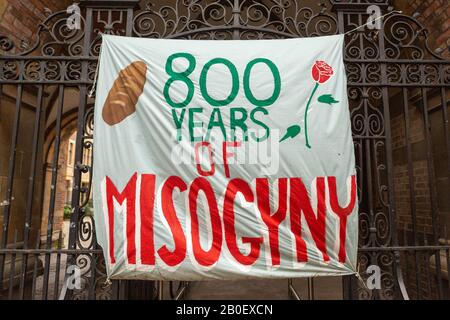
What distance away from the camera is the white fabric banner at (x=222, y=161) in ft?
9.08

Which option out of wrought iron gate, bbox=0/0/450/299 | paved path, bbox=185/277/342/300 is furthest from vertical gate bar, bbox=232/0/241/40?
paved path, bbox=185/277/342/300

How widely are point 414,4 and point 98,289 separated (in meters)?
4.69

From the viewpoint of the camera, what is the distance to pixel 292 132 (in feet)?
9.57

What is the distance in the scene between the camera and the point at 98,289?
3080mm

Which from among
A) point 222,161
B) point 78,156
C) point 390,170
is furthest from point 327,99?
point 78,156

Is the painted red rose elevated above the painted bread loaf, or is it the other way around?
the painted red rose

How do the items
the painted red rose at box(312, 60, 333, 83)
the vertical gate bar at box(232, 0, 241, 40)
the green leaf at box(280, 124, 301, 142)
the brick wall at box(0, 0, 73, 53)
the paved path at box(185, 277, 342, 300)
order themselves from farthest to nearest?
the paved path at box(185, 277, 342, 300), the brick wall at box(0, 0, 73, 53), the vertical gate bar at box(232, 0, 241, 40), the painted red rose at box(312, 60, 333, 83), the green leaf at box(280, 124, 301, 142)

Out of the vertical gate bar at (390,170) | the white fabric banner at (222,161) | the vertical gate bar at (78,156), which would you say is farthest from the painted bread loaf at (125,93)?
the vertical gate bar at (390,170)

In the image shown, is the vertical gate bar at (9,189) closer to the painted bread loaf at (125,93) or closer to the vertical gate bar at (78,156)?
the vertical gate bar at (78,156)

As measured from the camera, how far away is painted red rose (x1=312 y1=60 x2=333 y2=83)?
301 cm

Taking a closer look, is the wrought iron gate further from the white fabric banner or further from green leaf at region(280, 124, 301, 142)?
green leaf at region(280, 124, 301, 142)

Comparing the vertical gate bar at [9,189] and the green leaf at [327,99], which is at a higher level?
the green leaf at [327,99]

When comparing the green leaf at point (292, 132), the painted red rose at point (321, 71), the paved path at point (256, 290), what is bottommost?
the paved path at point (256, 290)
